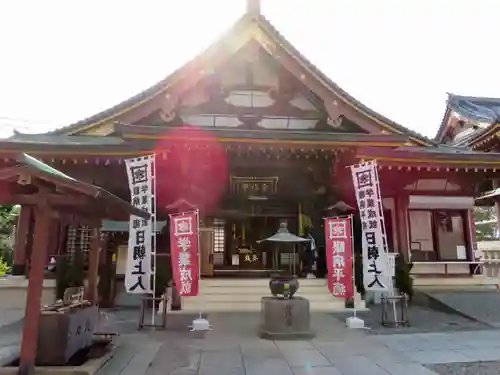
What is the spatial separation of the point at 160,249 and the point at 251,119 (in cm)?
543

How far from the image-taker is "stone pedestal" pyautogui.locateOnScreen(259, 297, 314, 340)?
25.7ft

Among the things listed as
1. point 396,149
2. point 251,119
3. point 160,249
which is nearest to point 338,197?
point 396,149

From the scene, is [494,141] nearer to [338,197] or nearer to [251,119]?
[338,197]

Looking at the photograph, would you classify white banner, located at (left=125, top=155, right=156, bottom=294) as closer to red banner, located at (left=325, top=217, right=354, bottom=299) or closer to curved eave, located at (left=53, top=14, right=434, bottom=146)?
curved eave, located at (left=53, top=14, right=434, bottom=146)

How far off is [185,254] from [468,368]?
6244 mm

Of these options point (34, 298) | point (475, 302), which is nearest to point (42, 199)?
point (34, 298)

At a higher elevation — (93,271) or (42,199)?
(42,199)

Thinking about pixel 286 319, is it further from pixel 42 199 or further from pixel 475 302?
pixel 475 302

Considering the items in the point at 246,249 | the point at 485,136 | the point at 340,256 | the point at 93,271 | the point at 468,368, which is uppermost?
the point at 485,136

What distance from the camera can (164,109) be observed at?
39.4ft

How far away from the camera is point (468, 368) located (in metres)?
5.85

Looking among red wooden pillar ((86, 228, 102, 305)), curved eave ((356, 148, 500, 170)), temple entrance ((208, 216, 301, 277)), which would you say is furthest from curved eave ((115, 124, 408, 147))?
temple entrance ((208, 216, 301, 277))

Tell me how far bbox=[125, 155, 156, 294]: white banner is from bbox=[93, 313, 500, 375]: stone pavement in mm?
1272

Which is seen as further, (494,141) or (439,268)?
(494,141)
